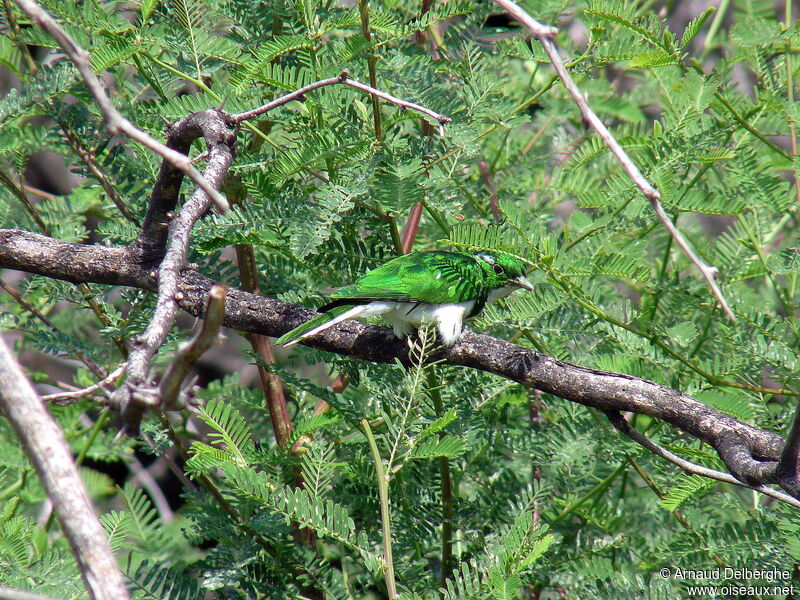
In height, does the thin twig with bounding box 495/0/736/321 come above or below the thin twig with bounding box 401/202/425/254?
below

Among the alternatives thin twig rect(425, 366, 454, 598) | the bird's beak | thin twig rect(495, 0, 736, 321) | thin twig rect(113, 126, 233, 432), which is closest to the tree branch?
thin twig rect(425, 366, 454, 598)

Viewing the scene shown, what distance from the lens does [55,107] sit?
307 cm

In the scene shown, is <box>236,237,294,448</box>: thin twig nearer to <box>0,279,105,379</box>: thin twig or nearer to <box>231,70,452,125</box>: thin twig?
<box>0,279,105,379</box>: thin twig

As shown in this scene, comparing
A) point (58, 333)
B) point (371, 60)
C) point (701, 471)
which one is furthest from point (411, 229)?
point (701, 471)

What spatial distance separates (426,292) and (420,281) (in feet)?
0.18

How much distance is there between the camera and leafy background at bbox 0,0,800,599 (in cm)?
261

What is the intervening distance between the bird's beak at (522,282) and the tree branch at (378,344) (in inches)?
21.5

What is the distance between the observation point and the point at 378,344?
2.85 m

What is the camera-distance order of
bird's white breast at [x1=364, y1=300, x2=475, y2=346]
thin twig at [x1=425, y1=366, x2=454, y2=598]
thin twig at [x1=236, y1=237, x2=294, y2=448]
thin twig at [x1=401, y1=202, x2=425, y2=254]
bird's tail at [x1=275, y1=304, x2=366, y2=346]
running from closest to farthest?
bird's tail at [x1=275, y1=304, x2=366, y2=346] → thin twig at [x1=425, y1=366, x2=454, y2=598] → bird's white breast at [x1=364, y1=300, x2=475, y2=346] → thin twig at [x1=236, y1=237, x2=294, y2=448] → thin twig at [x1=401, y1=202, x2=425, y2=254]

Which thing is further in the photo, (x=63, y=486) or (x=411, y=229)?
(x=411, y=229)

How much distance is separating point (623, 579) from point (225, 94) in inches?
92.2

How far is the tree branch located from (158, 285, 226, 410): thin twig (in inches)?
41.2

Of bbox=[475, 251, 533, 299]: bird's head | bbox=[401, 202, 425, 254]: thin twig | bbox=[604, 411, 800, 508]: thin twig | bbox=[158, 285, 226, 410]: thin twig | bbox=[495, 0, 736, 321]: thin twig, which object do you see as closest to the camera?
bbox=[158, 285, 226, 410]: thin twig

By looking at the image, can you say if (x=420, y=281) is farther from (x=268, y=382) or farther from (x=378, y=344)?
(x=268, y=382)
